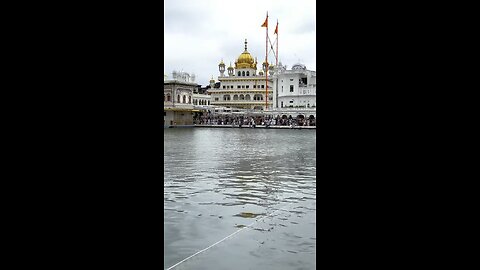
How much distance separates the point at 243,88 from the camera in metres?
71.7

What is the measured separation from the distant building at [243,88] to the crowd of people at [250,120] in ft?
28.0

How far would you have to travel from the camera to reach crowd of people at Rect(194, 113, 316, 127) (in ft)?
183

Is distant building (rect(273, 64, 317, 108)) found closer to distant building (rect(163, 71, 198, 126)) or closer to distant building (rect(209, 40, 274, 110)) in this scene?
distant building (rect(209, 40, 274, 110))

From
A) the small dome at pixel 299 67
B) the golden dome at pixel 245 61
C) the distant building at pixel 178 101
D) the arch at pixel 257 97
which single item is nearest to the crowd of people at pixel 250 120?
the distant building at pixel 178 101

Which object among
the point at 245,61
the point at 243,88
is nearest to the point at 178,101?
the point at 243,88

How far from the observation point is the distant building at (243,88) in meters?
70.3

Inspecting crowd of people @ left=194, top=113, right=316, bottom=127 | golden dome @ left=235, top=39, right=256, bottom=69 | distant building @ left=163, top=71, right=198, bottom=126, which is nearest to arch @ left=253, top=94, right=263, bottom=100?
golden dome @ left=235, top=39, right=256, bottom=69

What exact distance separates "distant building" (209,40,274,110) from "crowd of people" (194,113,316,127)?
8.52 metres

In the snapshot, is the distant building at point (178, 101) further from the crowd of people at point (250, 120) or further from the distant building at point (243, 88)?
the distant building at point (243, 88)
